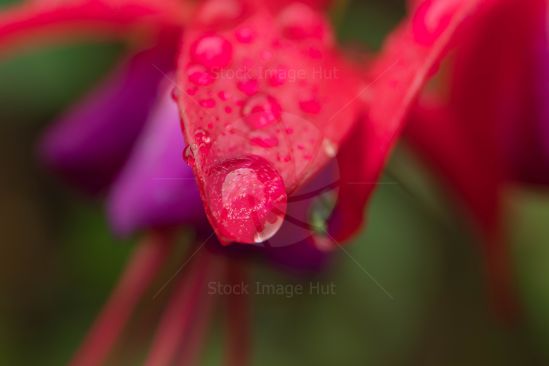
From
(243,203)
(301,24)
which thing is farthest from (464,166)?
(243,203)

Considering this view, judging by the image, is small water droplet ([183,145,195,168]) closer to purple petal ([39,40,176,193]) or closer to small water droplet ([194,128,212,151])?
small water droplet ([194,128,212,151])

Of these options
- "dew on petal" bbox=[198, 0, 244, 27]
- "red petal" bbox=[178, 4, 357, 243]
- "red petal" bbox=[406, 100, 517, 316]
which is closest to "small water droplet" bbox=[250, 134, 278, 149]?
"red petal" bbox=[178, 4, 357, 243]

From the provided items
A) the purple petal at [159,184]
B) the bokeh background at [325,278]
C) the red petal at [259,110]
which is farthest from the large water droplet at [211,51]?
the bokeh background at [325,278]

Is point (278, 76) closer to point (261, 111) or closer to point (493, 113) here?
point (261, 111)

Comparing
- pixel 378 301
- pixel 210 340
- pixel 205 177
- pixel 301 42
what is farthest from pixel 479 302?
pixel 205 177

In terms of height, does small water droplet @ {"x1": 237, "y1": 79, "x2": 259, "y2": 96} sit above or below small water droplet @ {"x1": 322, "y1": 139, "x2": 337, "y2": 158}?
above

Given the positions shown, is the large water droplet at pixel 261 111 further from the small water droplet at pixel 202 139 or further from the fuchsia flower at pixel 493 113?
the fuchsia flower at pixel 493 113

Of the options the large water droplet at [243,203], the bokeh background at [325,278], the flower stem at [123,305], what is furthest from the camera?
the bokeh background at [325,278]
